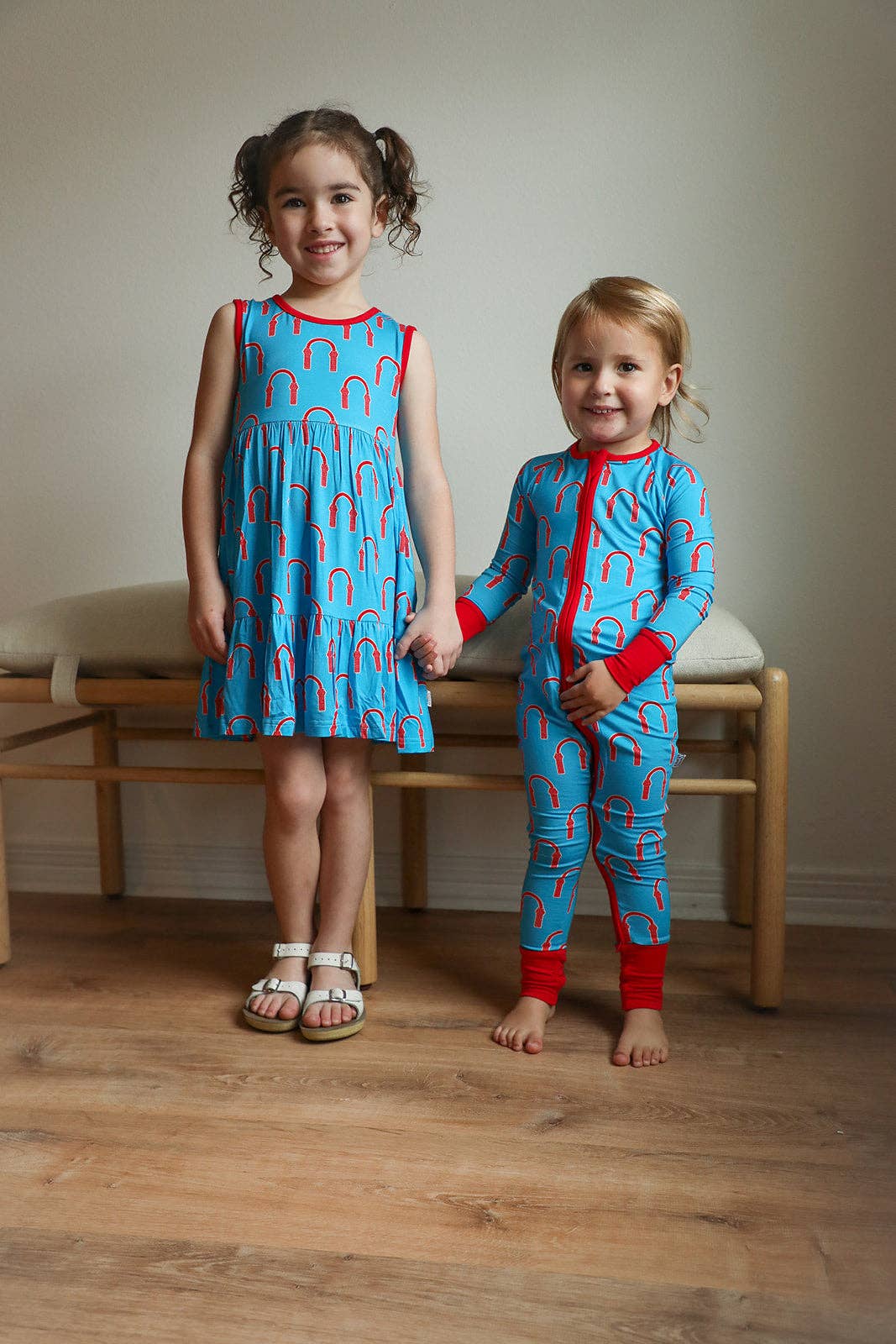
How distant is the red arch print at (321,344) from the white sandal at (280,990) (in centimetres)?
64

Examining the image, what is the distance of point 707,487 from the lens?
153 cm

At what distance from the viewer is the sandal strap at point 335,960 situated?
120cm

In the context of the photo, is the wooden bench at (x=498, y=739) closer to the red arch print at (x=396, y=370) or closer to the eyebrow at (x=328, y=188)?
the red arch print at (x=396, y=370)

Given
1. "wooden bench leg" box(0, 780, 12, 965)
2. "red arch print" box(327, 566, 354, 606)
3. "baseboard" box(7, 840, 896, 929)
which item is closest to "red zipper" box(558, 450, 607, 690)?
"red arch print" box(327, 566, 354, 606)

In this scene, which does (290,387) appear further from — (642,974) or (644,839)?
(642,974)

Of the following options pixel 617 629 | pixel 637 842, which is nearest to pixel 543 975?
pixel 637 842

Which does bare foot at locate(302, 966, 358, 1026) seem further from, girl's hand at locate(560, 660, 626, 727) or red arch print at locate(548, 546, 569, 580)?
red arch print at locate(548, 546, 569, 580)

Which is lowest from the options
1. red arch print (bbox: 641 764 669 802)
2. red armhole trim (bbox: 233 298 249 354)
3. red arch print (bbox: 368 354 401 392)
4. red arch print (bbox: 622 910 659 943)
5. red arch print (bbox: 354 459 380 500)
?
red arch print (bbox: 622 910 659 943)

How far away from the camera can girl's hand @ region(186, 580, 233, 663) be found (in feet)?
3.75

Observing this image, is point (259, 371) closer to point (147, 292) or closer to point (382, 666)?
point (382, 666)

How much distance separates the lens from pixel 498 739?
151 centimetres

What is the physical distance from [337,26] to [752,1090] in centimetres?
149

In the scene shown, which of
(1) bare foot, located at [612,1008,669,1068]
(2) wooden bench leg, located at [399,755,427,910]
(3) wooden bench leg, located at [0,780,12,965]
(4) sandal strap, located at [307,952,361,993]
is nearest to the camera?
(1) bare foot, located at [612,1008,669,1068]

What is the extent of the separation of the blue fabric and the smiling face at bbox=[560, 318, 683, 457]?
3 centimetres
